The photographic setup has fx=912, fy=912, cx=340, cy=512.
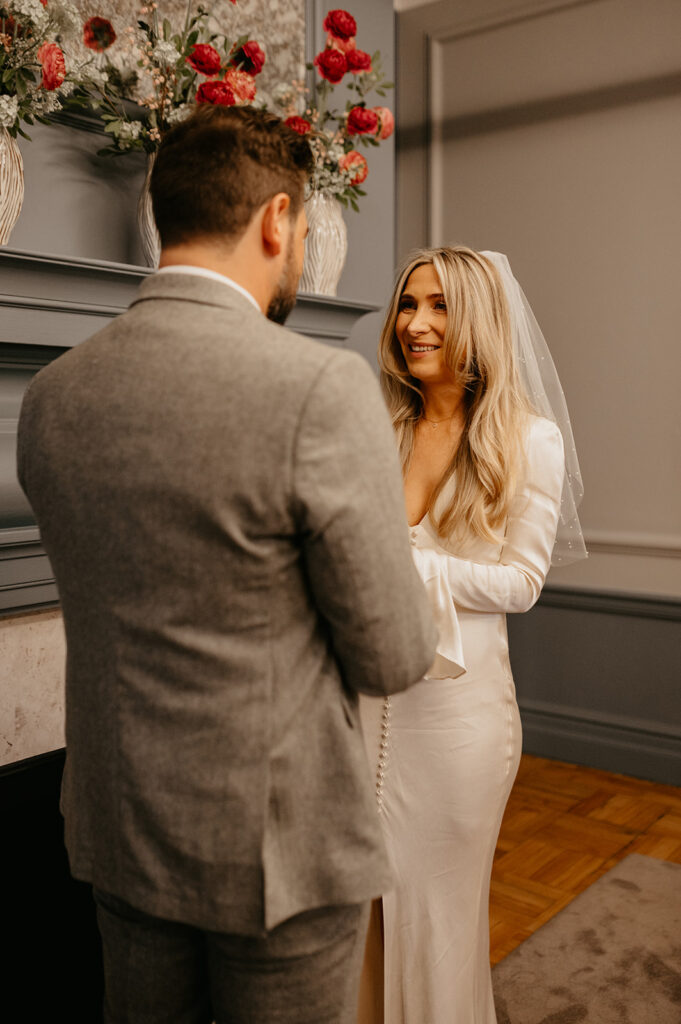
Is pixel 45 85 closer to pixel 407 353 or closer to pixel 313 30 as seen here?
pixel 407 353

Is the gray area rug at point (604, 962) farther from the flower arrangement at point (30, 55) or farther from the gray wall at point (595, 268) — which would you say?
the flower arrangement at point (30, 55)

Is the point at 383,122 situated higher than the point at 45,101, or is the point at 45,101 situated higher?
the point at 383,122

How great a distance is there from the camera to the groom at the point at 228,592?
2.71ft

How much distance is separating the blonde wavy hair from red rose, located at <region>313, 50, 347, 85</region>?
979mm

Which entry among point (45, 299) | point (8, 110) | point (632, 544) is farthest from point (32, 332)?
point (632, 544)

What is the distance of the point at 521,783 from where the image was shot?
3.46m

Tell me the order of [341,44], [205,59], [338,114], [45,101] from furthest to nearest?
[338,114] < [341,44] < [205,59] < [45,101]

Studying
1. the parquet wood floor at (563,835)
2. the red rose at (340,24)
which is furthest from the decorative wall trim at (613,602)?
the red rose at (340,24)

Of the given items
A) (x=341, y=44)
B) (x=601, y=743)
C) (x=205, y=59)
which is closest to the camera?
(x=205, y=59)

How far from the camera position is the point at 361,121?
2635 millimetres

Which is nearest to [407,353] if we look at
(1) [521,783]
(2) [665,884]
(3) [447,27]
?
(2) [665,884]

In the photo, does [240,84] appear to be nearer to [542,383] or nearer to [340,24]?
[340,24]

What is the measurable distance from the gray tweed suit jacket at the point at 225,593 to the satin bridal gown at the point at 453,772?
72 cm

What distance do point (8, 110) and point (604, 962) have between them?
7.96 feet
